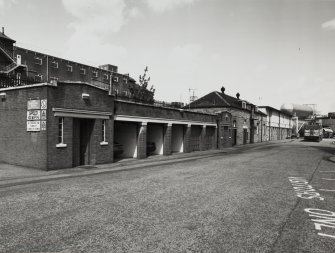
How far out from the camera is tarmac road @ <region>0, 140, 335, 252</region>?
17.5 feet

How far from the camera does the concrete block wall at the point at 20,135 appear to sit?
14.8 metres

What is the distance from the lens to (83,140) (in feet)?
57.2

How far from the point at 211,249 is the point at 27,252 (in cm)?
360

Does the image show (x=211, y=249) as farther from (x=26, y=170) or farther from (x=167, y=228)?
(x=26, y=170)

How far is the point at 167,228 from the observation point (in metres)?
6.19

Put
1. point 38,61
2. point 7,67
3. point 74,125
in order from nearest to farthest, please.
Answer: point 74,125
point 7,67
point 38,61

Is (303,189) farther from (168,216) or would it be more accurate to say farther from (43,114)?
(43,114)

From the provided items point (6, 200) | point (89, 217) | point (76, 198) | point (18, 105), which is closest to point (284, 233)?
point (89, 217)

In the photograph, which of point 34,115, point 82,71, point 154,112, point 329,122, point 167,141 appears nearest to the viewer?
point 34,115

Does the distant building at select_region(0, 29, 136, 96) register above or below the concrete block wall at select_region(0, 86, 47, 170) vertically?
above

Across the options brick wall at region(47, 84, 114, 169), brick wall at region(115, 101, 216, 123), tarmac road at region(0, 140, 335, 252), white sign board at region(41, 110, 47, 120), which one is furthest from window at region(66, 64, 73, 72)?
tarmac road at region(0, 140, 335, 252)

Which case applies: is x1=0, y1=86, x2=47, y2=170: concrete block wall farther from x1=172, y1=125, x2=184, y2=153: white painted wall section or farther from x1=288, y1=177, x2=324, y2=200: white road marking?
x1=172, y1=125, x2=184, y2=153: white painted wall section

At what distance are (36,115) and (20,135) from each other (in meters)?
2.39

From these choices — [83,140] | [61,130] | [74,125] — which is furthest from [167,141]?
[61,130]
